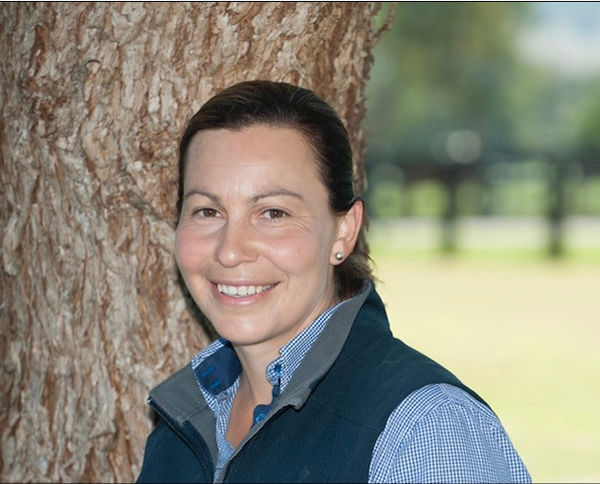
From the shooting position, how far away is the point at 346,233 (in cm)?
212

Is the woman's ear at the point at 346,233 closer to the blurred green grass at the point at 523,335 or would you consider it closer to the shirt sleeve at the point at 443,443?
the shirt sleeve at the point at 443,443

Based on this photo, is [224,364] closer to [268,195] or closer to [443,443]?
[268,195]

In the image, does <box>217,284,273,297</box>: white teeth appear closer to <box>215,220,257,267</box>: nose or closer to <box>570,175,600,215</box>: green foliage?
<box>215,220,257,267</box>: nose

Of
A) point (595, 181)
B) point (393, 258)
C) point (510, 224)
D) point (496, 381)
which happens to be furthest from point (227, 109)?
point (510, 224)

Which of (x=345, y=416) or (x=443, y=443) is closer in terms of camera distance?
(x=443, y=443)

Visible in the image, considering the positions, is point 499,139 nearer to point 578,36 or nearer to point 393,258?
point 578,36

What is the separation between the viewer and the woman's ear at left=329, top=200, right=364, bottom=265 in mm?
2102

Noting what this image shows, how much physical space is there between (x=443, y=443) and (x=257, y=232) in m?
0.53

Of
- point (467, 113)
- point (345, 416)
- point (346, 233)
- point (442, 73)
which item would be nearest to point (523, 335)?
point (346, 233)

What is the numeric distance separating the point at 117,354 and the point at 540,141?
141 feet

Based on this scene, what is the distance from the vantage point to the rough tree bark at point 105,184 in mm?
2658

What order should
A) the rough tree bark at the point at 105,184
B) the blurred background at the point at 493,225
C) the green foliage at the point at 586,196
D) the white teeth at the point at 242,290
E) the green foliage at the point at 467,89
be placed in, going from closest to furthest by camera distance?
the white teeth at the point at 242,290
the rough tree bark at the point at 105,184
the blurred background at the point at 493,225
the green foliage at the point at 586,196
the green foliage at the point at 467,89

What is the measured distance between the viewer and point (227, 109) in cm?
203

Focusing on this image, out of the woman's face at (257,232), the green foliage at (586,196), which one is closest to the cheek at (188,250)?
the woman's face at (257,232)
